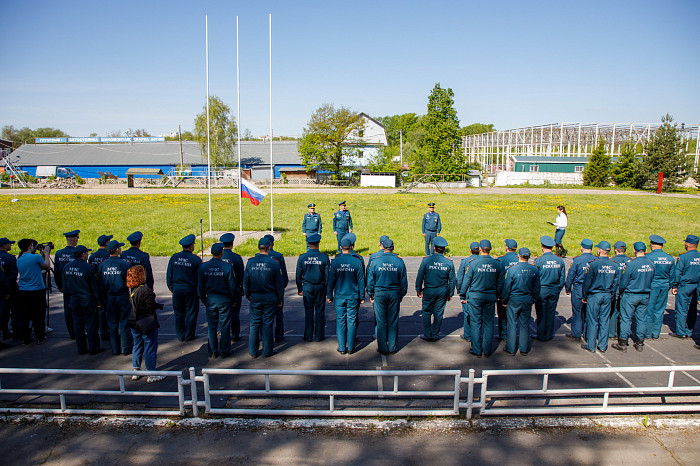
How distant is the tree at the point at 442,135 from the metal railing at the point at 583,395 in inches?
2124

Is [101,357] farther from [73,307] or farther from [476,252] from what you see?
[476,252]

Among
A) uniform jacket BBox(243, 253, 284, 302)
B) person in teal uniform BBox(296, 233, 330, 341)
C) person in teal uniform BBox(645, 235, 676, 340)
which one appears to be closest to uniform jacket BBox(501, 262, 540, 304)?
person in teal uniform BBox(645, 235, 676, 340)

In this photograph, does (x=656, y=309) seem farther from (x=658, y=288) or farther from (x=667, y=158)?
(x=667, y=158)

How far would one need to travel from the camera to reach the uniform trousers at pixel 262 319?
7.54 metres

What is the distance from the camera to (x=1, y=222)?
24250 millimetres

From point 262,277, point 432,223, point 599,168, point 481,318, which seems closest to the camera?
point 262,277

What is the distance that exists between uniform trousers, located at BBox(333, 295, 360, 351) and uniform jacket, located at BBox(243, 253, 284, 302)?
46.2 inches

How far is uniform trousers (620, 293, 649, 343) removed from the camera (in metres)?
8.16

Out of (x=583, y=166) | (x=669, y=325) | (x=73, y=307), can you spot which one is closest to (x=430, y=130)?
(x=583, y=166)

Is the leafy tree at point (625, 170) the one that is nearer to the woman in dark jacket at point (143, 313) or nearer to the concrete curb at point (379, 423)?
the concrete curb at point (379, 423)

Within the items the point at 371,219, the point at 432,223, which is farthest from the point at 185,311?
the point at 371,219

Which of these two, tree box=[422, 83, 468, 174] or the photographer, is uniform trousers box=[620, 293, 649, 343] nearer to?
the photographer

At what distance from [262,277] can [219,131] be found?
206 feet

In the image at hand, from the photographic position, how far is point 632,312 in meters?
8.23
